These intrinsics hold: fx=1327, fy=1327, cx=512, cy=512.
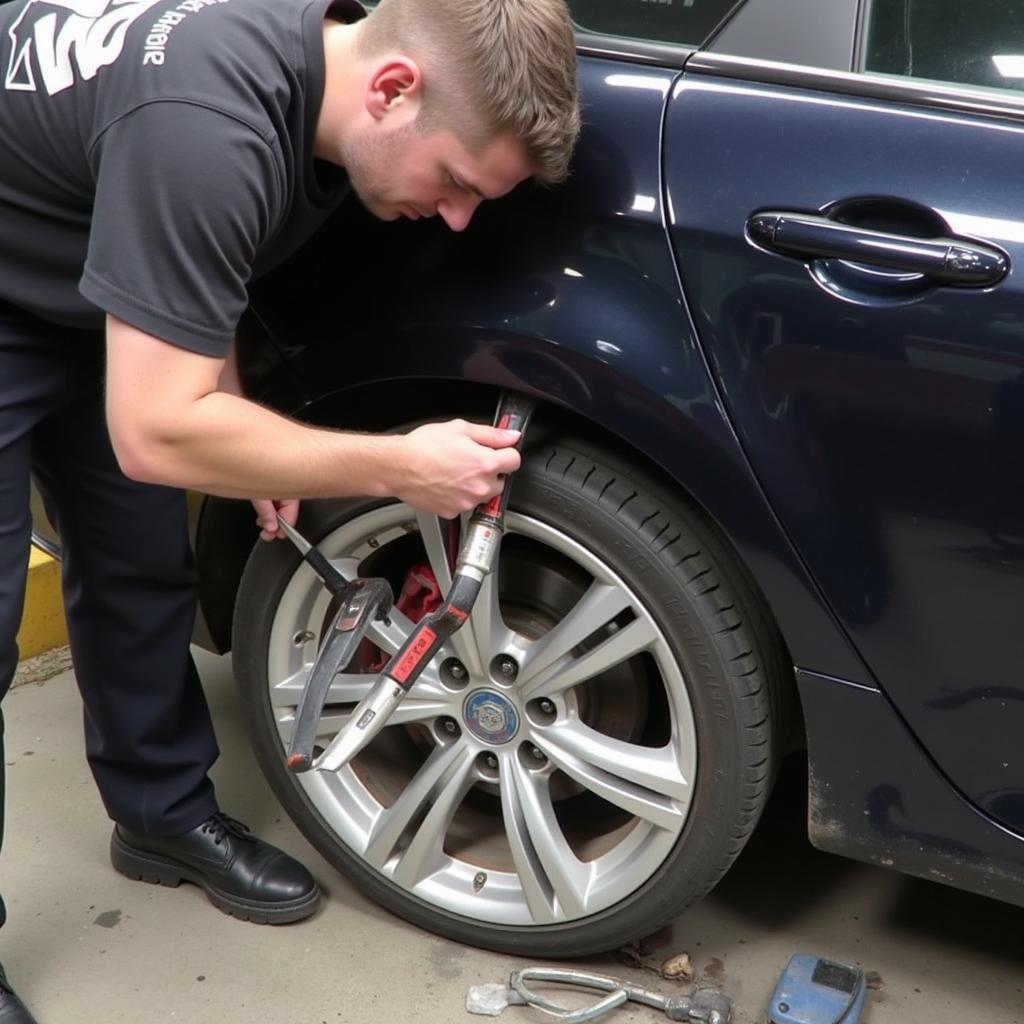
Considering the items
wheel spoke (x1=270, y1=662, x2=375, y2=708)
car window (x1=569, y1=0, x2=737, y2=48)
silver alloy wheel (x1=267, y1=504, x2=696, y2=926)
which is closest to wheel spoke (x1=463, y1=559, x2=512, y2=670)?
silver alloy wheel (x1=267, y1=504, x2=696, y2=926)

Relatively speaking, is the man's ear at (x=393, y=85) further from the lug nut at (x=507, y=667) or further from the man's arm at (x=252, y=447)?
the lug nut at (x=507, y=667)

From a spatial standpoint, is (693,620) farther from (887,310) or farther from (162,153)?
(162,153)

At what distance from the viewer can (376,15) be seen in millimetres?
1439

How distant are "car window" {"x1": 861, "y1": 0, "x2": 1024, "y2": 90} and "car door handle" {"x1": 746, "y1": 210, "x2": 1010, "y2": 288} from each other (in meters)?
0.20

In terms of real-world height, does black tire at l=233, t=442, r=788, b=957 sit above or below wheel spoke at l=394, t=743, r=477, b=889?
above

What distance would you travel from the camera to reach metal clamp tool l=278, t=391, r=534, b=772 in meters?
1.63

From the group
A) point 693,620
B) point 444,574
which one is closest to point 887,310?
point 693,620

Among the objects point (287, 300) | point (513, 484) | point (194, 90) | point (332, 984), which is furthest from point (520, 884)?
point (194, 90)

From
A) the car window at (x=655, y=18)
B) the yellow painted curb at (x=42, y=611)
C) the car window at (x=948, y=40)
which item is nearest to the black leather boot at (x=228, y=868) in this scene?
the yellow painted curb at (x=42, y=611)

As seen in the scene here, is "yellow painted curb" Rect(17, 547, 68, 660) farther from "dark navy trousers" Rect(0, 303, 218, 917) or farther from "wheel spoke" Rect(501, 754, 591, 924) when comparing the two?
"wheel spoke" Rect(501, 754, 591, 924)

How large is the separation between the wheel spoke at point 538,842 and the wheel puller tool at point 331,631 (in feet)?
0.91

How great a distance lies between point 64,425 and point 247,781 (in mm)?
844

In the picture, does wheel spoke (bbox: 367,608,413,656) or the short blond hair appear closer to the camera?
the short blond hair

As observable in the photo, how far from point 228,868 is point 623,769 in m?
0.71
